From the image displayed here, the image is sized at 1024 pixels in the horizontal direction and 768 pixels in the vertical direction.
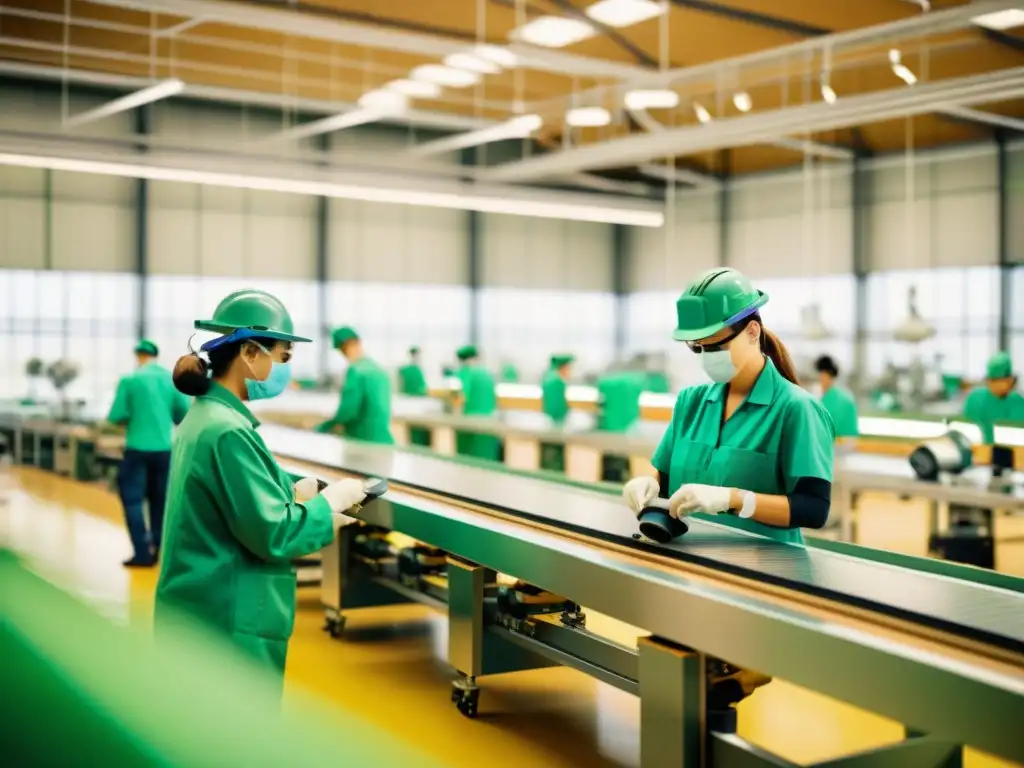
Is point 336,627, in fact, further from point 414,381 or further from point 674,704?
point 414,381

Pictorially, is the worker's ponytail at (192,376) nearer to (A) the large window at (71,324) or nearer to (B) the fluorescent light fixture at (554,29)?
(B) the fluorescent light fixture at (554,29)

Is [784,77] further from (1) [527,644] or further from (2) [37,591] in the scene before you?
(2) [37,591]

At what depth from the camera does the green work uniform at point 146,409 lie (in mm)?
6516

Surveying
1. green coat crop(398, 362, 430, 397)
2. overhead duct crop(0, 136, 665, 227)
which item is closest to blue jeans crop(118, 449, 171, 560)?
overhead duct crop(0, 136, 665, 227)

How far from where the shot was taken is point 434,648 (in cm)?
473

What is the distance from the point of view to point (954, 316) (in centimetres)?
1447

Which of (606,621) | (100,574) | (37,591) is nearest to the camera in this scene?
(37,591)

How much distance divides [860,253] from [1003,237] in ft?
7.38

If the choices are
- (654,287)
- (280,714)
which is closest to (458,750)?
(280,714)

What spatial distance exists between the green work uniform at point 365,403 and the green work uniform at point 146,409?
1.13 m

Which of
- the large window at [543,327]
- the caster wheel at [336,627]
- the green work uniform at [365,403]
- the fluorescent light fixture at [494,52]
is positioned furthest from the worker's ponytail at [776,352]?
the large window at [543,327]

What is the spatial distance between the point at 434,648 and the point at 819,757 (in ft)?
6.38

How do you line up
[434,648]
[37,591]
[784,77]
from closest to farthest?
[37,591] < [434,648] < [784,77]

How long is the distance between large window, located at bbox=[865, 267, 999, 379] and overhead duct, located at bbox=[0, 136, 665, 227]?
7.96m
